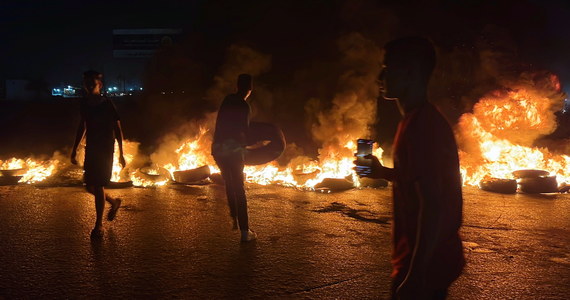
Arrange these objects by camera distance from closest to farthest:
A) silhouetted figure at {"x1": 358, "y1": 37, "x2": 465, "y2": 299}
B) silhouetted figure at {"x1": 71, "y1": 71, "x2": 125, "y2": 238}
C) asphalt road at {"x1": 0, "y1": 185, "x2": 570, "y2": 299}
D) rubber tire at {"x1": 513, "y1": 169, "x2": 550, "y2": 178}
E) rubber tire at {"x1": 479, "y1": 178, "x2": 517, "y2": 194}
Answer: silhouetted figure at {"x1": 358, "y1": 37, "x2": 465, "y2": 299}, asphalt road at {"x1": 0, "y1": 185, "x2": 570, "y2": 299}, silhouetted figure at {"x1": 71, "y1": 71, "x2": 125, "y2": 238}, rubber tire at {"x1": 479, "y1": 178, "x2": 517, "y2": 194}, rubber tire at {"x1": 513, "y1": 169, "x2": 550, "y2": 178}

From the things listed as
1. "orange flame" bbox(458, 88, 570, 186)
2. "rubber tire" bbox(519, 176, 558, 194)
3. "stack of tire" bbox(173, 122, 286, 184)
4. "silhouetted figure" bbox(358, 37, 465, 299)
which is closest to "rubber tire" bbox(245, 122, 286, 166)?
"stack of tire" bbox(173, 122, 286, 184)

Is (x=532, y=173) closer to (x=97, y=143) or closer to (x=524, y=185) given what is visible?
(x=524, y=185)

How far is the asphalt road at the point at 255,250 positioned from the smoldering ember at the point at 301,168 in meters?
0.03

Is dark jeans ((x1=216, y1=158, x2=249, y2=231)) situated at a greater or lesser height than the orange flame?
lesser

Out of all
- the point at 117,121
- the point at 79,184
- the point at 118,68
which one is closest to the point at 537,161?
the point at 117,121

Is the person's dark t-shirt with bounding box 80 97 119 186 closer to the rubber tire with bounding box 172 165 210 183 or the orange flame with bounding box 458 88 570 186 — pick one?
the rubber tire with bounding box 172 165 210 183

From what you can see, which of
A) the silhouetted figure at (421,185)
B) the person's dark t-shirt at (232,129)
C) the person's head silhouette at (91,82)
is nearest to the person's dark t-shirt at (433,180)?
the silhouetted figure at (421,185)

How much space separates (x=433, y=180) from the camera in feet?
6.44

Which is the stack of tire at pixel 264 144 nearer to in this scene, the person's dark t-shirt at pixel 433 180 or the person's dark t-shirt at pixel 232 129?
the person's dark t-shirt at pixel 232 129

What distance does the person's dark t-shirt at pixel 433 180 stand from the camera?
1978 millimetres

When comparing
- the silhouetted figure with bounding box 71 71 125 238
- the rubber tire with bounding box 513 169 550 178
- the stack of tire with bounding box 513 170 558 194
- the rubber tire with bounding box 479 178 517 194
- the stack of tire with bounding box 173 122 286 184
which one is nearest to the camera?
the silhouetted figure with bounding box 71 71 125 238

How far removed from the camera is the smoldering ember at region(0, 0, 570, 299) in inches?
183

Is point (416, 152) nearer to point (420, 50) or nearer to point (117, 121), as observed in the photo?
point (420, 50)

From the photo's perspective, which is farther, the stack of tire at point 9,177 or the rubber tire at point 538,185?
the stack of tire at point 9,177
